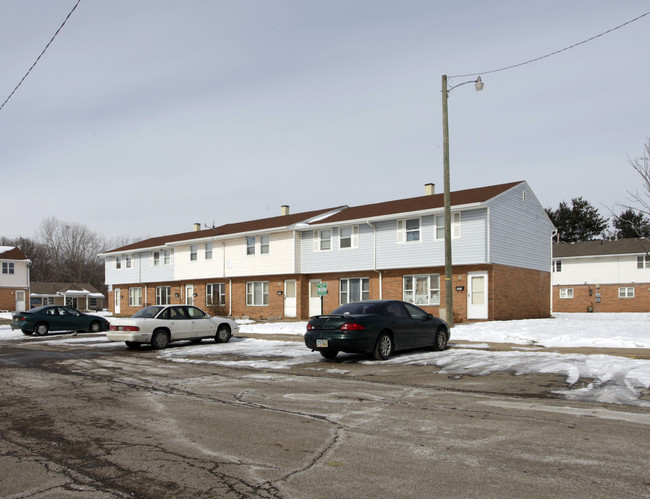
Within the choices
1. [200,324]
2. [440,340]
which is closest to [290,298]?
[200,324]

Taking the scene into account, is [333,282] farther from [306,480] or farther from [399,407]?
[306,480]

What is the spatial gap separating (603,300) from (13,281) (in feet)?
181

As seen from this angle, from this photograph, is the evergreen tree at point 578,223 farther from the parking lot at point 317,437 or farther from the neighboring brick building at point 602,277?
the parking lot at point 317,437

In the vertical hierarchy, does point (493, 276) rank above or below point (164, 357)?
above

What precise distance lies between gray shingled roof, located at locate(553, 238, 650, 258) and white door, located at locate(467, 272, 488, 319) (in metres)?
25.4

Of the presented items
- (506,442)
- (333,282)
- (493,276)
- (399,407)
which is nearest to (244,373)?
(399,407)

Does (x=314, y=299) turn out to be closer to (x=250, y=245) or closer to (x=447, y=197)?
(x=250, y=245)

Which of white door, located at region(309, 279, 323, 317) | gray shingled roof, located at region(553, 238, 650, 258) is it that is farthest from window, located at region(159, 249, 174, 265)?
gray shingled roof, located at region(553, 238, 650, 258)

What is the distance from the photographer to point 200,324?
1894cm

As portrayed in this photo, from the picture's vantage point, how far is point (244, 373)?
11883 mm

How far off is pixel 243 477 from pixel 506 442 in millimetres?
2768

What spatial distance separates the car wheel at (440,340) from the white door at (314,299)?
57.3 ft

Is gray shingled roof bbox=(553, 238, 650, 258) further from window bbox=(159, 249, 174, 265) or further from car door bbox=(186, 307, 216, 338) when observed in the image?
car door bbox=(186, 307, 216, 338)

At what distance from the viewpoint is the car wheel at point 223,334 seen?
19.5 metres
